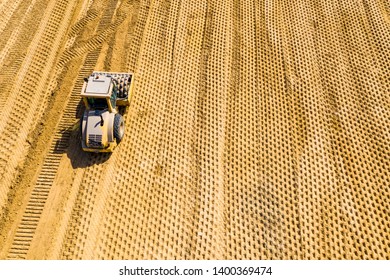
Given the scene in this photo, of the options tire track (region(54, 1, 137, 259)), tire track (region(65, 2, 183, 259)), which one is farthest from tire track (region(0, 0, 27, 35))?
→ tire track (region(54, 1, 137, 259))

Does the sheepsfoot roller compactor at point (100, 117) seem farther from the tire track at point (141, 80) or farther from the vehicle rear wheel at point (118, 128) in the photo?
the tire track at point (141, 80)

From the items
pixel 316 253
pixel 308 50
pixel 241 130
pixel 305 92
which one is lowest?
pixel 316 253

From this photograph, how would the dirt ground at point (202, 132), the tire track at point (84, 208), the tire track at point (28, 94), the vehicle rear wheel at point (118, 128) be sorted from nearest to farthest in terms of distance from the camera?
the tire track at point (84, 208) < the dirt ground at point (202, 132) < the vehicle rear wheel at point (118, 128) < the tire track at point (28, 94)

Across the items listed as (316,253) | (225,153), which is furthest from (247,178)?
(316,253)

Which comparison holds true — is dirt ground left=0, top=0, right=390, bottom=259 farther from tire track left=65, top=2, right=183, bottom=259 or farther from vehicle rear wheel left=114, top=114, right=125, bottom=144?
vehicle rear wheel left=114, top=114, right=125, bottom=144

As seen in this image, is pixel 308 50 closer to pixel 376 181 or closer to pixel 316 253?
pixel 376 181


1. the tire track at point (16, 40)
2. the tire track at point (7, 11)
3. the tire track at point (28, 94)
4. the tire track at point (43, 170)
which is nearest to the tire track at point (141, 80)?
the tire track at point (43, 170)
